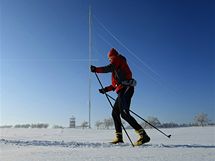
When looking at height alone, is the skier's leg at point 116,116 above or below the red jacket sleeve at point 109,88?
below

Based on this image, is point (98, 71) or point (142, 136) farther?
point (98, 71)

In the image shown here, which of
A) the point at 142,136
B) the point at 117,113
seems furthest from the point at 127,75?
the point at 142,136

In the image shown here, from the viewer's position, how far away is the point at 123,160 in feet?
12.9

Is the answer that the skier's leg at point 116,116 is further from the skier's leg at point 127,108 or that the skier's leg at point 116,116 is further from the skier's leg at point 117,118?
the skier's leg at point 127,108

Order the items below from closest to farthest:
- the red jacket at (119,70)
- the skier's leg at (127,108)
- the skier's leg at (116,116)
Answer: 1. the skier's leg at (127,108)
2. the red jacket at (119,70)
3. the skier's leg at (116,116)

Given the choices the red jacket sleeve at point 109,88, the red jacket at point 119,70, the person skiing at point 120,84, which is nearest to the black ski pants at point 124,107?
the person skiing at point 120,84

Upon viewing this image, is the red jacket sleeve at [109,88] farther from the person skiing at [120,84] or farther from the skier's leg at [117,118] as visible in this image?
the skier's leg at [117,118]

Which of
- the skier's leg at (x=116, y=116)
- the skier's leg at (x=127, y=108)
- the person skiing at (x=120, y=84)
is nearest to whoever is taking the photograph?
the skier's leg at (x=127, y=108)

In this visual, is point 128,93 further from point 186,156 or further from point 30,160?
point 30,160

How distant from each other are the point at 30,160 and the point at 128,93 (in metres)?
3.34

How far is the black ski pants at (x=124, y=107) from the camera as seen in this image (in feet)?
22.1

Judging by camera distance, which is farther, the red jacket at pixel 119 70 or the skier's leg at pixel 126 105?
the red jacket at pixel 119 70

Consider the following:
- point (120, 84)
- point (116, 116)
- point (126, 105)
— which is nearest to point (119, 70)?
point (120, 84)

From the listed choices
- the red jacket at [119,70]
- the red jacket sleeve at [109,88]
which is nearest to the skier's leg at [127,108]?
the red jacket at [119,70]
